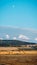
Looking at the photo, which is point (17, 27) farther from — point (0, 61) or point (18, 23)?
point (0, 61)

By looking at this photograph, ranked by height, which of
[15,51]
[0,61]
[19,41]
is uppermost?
[19,41]

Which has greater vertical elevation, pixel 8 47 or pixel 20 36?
pixel 20 36

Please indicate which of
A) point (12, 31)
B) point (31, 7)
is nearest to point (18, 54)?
point (12, 31)

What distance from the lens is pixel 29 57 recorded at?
1.45m

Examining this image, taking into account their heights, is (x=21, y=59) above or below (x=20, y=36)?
below

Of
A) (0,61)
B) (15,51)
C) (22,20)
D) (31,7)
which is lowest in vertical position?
(0,61)

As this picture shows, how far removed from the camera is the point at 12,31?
153 cm

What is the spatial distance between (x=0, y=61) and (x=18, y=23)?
0.51 metres

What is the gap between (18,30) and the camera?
1.53 metres

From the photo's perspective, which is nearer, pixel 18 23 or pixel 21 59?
pixel 21 59

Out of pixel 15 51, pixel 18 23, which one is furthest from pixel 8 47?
pixel 18 23

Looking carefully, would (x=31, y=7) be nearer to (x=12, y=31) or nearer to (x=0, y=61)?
(x=12, y=31)

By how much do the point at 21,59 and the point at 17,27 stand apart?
396mm

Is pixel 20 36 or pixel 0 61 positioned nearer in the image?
pixel 0 61
